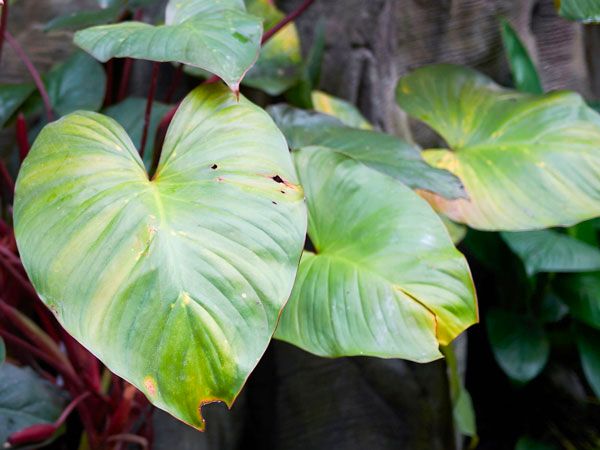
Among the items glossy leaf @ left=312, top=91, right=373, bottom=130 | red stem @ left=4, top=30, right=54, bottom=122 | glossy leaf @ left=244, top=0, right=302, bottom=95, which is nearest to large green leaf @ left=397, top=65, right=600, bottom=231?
glossy leaf @ left=312, top=91, right=373, bottom=130

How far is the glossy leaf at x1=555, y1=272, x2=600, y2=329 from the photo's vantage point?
1555 millimetres

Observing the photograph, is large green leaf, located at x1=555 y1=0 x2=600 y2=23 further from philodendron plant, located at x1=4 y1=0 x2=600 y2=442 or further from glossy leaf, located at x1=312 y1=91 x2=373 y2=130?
glossy leaf, located at x1=312 y1=91 x2=373 y2=130

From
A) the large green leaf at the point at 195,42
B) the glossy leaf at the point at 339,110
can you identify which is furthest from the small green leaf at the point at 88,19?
the glossy leaf at the point at 339,110

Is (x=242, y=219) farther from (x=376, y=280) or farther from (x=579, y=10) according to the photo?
(x=579, y=10)

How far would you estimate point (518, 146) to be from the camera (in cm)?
105

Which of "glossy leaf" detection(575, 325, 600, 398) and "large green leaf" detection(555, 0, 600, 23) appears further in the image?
"glossy leaf" detection(575, 325, 600, 398)

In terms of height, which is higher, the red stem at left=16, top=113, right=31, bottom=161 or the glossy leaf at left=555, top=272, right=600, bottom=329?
the red stem at left=16, top=113, right=31, bottom=161

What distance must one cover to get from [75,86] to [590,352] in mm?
1447

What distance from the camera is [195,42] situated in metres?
0.73

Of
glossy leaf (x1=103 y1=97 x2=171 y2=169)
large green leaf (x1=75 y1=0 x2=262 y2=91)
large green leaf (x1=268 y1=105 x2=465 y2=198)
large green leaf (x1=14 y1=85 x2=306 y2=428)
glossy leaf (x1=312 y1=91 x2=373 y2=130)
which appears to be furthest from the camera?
glossy leaf (x1=312 y1=91 x2=373 y2=130)

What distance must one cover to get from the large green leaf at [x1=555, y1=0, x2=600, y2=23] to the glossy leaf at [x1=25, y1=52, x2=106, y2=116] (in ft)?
2.93

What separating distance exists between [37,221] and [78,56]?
32.0 inches

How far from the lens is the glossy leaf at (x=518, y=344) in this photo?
164cm

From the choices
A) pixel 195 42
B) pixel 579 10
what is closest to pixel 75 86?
pixel 195 42
